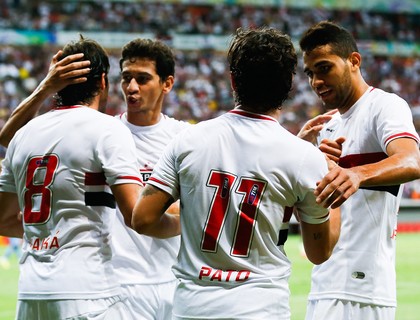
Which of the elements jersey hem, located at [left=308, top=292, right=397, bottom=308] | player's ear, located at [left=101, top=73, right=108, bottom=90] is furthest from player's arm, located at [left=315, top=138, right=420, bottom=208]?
player's ear, located at [left=101, top=73, right=108, bottom=90]

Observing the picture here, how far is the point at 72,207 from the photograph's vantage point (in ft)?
12.0

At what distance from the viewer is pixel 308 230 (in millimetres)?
3273

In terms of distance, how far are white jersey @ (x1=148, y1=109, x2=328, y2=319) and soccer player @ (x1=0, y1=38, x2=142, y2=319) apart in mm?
488

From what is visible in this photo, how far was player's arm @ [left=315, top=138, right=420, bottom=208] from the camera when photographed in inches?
121

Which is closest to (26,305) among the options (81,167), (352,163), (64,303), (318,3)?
(64,303)

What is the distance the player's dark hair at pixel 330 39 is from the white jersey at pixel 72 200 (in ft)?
4.51

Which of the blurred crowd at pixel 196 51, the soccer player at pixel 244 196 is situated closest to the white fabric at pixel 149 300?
the soccer player at pixel 244 196

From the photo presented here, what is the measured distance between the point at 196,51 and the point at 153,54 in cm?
3154

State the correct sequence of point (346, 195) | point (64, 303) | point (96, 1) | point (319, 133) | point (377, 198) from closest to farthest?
1. point (346, 195)
2. point (64, 303)
3. point (377, 198)
4. point (319, 133)
5. point (96, 1)

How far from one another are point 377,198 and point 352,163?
0.25 m

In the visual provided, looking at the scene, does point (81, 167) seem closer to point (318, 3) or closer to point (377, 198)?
point (377, 198)

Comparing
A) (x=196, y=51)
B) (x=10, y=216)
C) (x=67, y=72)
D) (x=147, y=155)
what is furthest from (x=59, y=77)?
(x=196, y=51)

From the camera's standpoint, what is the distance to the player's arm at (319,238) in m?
3.26

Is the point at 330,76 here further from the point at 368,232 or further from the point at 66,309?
the point at 66,309
